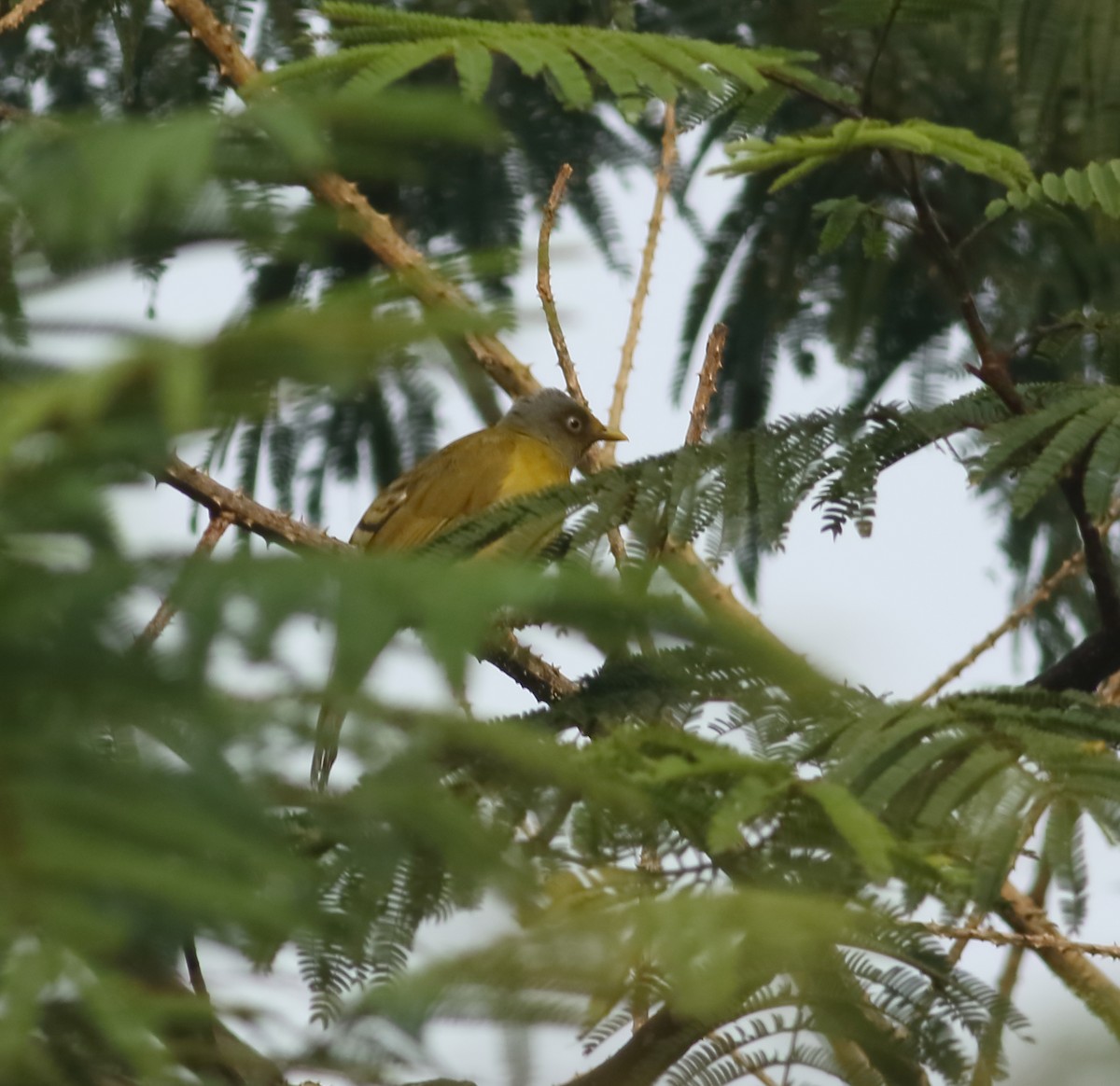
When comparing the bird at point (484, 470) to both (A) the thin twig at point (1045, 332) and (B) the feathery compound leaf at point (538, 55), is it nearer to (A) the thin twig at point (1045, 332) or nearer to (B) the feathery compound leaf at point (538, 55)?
(B) the feathery compound leaf at point (538, 55)

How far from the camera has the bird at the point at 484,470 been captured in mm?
6410

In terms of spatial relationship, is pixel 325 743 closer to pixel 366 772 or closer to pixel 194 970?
pixel 366 772

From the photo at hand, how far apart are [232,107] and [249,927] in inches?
27.6

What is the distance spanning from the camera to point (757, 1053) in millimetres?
2488

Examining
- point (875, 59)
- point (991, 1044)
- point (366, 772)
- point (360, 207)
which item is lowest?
point (991, 1044)

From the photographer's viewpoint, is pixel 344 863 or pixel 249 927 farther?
pixel 344 863

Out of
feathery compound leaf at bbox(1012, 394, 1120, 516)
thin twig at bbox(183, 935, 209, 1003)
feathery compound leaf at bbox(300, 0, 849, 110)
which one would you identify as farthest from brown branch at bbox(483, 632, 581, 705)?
thin twig at bbox(183, 935, 209, 1003)

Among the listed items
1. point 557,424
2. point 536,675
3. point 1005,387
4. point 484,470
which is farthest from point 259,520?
point 557,424

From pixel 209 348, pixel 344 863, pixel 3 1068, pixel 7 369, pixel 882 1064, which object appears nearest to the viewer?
pixel 3 1068

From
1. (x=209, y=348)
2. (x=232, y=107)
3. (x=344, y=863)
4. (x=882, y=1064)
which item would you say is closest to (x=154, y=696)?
(x=209, y=348)

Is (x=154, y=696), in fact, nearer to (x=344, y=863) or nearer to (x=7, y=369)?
(x=7, y=369)

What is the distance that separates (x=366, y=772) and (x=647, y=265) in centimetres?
373

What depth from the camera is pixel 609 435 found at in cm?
622

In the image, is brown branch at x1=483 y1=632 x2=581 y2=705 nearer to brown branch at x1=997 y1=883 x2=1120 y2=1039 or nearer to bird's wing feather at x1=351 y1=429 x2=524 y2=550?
brown branch at x1=997 y1=883 x2=1120 y2=1039
